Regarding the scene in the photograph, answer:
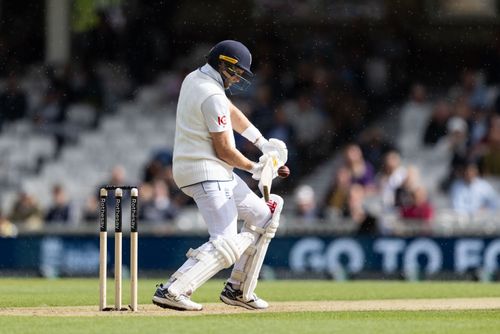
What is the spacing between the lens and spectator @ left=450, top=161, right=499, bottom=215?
21902 mm

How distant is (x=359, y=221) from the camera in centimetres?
2141

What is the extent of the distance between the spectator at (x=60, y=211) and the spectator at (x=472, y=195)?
668 cm

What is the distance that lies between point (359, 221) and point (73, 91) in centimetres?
956

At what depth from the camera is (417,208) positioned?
2145cm

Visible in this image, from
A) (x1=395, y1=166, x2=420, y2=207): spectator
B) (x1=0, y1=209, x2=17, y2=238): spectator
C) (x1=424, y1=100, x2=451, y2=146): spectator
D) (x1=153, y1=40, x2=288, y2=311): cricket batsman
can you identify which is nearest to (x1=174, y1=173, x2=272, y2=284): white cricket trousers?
(x1=153, y1=40, x2=288, y2=311): cricket batsman

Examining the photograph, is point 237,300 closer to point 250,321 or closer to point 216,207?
point 216,207

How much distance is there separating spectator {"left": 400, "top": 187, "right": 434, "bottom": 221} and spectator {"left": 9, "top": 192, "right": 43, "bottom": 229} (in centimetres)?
630

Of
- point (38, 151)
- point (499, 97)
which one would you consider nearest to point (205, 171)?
point (499, 97)

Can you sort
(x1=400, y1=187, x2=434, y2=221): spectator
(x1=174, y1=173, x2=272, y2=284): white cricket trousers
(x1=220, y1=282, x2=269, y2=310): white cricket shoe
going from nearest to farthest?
(x1=174, y1=173, x2=272, y2=284): white cricket trousers → (x1=220, y1=282, x2=269, y2=310): white cricket shoe → (x1=400, y1=187, x2=434, y2=221): spectator

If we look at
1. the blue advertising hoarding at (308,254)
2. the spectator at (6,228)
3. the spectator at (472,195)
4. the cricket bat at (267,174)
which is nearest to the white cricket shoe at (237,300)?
the cricket bat at (267,174)

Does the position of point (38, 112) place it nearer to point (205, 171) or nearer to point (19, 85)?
point (19, 85)

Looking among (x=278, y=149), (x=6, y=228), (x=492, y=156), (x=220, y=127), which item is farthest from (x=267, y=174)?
(x=492, y=156)

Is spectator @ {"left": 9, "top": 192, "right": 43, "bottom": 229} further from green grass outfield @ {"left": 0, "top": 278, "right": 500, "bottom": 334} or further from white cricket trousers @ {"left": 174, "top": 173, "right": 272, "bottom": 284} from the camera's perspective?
white cricket trousers @ {"left": 174, "top": 173, "right": 272, "bottom": 284}

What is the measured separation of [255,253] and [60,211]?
40.6 ft
